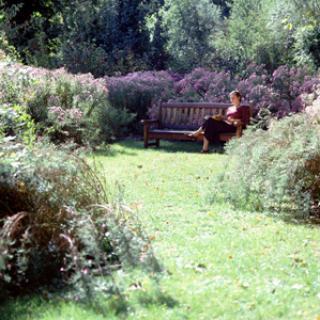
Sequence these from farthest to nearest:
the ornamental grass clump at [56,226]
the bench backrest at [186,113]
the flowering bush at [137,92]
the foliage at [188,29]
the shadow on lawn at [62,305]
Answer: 1. the foliage at [188,29]
2. the flowering bush at [137,92]
3. the bench backrest at [186,113]
4. the ornamental grass clump at [56,226]
5. the shadow on lawn at [62,305]

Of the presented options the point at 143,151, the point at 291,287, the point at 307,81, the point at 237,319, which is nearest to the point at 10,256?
the point at 237,319

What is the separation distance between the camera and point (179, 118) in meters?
15.3

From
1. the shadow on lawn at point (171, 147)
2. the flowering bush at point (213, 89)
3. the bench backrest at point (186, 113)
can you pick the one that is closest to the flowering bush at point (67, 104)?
the shadow on lawn at point (171, 147)

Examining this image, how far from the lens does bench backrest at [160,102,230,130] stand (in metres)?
14.8

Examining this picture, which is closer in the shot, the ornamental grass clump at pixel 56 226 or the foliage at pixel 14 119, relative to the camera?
the ornamental grass clump at pixel 56 226

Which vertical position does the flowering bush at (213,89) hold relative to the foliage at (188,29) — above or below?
below

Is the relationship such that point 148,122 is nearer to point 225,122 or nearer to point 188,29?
point 225,122

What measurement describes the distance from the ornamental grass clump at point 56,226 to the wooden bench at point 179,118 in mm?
9105

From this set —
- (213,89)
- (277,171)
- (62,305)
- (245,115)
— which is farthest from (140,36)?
(62,305)

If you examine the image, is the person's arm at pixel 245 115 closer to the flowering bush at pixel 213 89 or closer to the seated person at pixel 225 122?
the seated person at pixel 225 122

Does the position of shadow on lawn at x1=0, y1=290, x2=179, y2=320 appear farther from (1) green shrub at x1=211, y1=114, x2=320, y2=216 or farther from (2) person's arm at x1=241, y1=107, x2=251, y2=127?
(2) person's arm at x1=241, y1=107, x2=251, y2=127

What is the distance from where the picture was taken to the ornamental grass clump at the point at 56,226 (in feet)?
14.5

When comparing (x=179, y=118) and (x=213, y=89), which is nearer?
(x=179, y=118)

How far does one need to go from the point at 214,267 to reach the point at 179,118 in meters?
10.5
